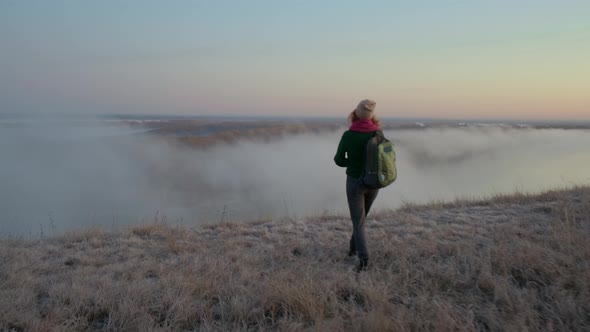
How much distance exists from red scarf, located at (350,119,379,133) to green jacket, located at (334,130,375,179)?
0.04 metres

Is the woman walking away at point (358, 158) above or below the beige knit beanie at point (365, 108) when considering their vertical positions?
below

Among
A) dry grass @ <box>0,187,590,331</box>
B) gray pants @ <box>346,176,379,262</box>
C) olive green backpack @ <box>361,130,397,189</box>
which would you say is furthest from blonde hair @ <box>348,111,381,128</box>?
dry grass @ <box>0,187,590,331</box>

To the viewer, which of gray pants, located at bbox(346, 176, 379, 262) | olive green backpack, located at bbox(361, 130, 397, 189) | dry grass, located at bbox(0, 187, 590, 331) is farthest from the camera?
gray pants, located at bbox(346, 176, 379, 262)

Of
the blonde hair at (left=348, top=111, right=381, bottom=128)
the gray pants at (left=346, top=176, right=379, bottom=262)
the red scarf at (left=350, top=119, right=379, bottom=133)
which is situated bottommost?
the gray pants at (left=346, top=176, right=379, bottom=262)

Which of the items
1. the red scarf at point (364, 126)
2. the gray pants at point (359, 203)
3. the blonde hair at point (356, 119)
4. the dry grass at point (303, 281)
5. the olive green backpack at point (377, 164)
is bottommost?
the dry grass at point (303, 281)

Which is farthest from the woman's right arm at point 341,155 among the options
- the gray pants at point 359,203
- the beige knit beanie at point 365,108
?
the beige knit beanie at point 365,108

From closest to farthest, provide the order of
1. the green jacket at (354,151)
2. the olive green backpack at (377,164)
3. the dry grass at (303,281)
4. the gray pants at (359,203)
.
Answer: the dry grass at (303,281) < the olive green backpack at (377,164) < the green jacket at (354,151) < the gray pants at (359,203)

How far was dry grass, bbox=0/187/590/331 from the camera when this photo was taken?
284 centimetres

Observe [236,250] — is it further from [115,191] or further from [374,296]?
[115,191]

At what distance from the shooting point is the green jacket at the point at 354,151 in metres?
3.97

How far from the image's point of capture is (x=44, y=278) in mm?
3967

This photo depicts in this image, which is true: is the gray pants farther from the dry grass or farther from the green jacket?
the dry grass

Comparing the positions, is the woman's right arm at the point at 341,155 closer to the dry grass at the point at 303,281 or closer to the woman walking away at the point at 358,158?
the woman walking away at the point at 358,158

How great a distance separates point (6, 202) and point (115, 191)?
892cm
